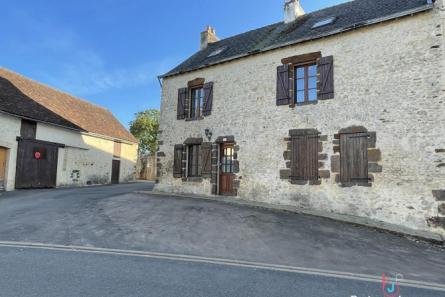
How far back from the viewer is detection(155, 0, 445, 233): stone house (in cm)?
855

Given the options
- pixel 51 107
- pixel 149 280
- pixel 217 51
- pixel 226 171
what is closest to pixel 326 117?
pixel 226 171

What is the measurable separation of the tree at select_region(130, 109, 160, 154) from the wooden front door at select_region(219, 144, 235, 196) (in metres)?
21.1

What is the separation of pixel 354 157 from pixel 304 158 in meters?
1.59

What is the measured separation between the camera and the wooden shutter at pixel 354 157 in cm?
923

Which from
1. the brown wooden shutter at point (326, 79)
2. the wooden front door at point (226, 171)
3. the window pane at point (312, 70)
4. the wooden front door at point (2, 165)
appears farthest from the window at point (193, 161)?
the wooden front door at point (2, 165)

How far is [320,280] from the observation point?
421 centimetres

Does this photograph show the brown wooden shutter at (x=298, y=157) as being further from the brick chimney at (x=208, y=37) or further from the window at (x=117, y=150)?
the window at (x=117, y=150)

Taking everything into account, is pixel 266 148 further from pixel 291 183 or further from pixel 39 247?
pixel 39 247

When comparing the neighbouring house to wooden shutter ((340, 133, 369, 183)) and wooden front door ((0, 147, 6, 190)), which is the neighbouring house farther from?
wooden shutter ((340, 133, 369, 183))

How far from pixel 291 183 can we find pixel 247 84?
14.0ft

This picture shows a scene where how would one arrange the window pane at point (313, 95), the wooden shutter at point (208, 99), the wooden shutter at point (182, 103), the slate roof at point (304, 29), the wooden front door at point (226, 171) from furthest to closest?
the wooden shutter at point (182, 103) → the wooden shutter at point (208, 99) → the wooden front door at point (226, 171) → the window pane at point (313, 95) → the slate roof at point (304, 29)

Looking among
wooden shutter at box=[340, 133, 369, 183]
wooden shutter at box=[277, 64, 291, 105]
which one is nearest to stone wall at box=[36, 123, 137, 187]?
wooden shutter at box=[277, 64, 291, 105]

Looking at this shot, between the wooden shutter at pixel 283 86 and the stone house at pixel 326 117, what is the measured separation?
38mm

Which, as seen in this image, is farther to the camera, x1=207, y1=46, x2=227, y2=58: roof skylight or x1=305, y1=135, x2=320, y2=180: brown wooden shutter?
x1=207, y1=46, x2=227, y2=58: roof skylight
